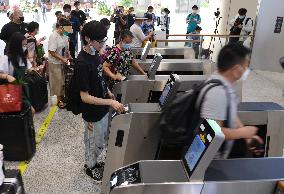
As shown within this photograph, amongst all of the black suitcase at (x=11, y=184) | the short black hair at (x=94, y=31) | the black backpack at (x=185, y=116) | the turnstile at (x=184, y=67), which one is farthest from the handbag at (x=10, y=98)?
the black backpack at (x=185, y=116)

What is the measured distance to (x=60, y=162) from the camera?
142 inches

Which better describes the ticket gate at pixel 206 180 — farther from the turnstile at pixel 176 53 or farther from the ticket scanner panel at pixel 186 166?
the turnstile at pixel 176 53

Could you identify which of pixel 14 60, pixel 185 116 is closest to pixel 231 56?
pixel 185 116

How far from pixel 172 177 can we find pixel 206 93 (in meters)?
0.52

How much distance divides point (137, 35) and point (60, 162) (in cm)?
311

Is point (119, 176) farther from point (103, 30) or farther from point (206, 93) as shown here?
point (103, 30)

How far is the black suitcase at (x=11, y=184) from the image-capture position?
2316 mm

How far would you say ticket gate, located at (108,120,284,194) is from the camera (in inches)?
65.4

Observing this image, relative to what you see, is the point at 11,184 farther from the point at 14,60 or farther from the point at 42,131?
the point at 42,131

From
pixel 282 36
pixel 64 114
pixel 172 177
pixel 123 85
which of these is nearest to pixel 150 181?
pixel 172 177

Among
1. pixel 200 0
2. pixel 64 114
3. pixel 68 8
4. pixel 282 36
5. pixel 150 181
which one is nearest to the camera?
pixel 150 181

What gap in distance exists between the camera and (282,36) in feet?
24.7

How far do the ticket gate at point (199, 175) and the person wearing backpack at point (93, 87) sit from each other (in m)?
0.90

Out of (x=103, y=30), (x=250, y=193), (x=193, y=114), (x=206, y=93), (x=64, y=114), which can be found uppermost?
(x=103, y=30)
